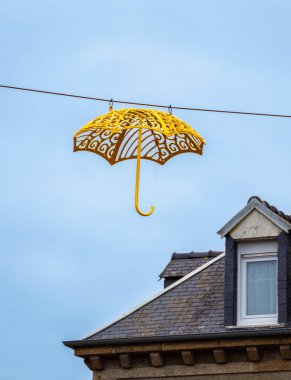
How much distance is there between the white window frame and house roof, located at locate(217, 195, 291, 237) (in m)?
0.38

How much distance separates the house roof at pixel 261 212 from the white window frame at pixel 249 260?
15.1 inches

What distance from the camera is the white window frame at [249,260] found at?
28.4 meters

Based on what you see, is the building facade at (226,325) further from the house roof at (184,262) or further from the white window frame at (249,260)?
the house roof at (184,262)

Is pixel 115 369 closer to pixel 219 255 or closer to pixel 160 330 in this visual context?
pixel 160 330

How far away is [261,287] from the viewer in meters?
28.8

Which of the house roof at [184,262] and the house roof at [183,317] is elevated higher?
the house roof at [184,262]

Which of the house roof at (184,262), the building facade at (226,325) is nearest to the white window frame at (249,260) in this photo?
the building facade at (226,325)

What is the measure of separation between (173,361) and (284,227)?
3188 millimetres

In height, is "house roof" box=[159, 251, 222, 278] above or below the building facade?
above

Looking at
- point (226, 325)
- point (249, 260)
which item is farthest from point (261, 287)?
point (226, 325)

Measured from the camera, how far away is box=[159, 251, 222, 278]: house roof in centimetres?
3145

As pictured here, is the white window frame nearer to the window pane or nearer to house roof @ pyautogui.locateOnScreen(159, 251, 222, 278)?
the window pane

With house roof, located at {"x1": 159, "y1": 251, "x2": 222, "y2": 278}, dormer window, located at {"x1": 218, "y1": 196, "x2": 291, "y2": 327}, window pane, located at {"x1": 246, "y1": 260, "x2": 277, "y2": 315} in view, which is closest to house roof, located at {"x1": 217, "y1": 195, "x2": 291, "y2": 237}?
dormer window, located at {"x1": 218, "y1": 196, "x2": 291, "y2": 327}

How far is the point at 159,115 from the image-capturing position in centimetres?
2614
